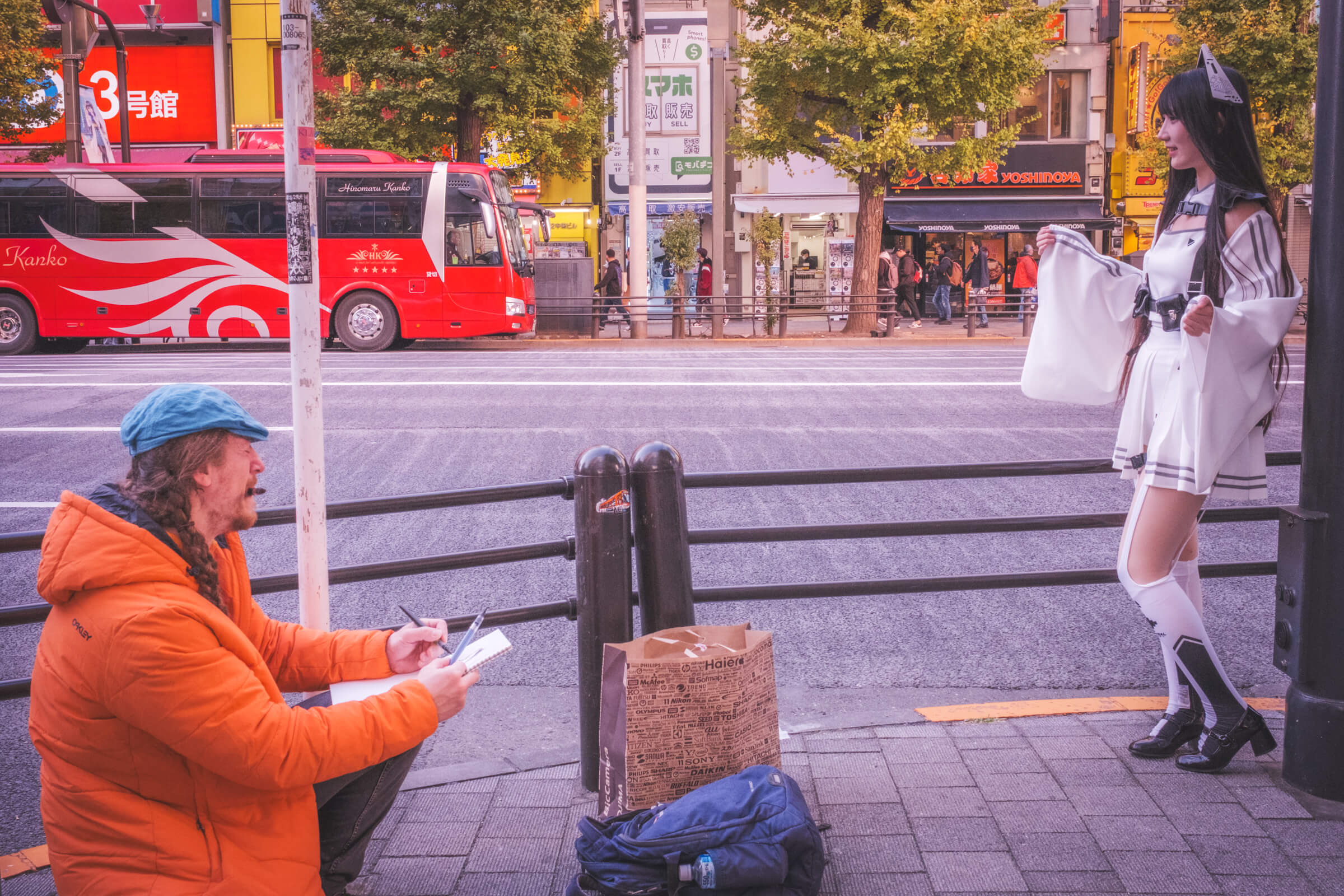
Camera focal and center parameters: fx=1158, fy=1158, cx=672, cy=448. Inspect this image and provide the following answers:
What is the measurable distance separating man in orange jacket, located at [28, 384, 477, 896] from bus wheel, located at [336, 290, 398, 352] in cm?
1923

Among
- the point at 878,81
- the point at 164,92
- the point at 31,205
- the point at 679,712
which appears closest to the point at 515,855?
the point at 679,712

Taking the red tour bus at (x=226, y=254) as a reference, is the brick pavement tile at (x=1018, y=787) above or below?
below

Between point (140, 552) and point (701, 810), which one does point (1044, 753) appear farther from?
point (140, 552)

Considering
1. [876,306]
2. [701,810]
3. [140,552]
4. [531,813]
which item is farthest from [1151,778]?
[876,306]

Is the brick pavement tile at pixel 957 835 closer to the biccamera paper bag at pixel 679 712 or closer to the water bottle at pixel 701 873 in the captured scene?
the biccamera paper bag at pixel 679 712

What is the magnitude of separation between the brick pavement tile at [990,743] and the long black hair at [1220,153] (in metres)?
1.44

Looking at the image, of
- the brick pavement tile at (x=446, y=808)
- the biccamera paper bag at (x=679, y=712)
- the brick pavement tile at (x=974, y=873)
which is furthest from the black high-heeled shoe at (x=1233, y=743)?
the brick pavement tile at (x=446, y=808)

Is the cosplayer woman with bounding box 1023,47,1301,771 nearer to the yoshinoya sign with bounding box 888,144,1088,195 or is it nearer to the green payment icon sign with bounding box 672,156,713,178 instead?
the yoshinoya sign with bounding box 888,144,1088,195

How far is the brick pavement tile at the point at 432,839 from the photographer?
9.96ft

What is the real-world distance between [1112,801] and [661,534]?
4.79ft

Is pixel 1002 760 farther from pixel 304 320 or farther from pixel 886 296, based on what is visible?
pixel 886 296

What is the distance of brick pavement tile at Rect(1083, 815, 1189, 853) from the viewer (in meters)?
2.96

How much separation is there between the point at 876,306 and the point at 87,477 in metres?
18.3

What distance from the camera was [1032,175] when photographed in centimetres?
3275
